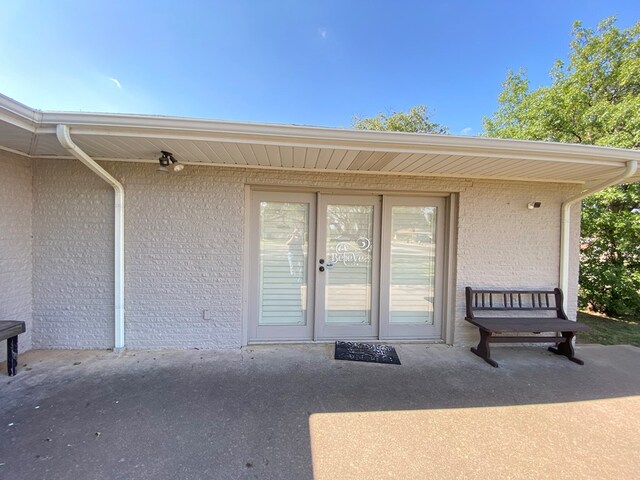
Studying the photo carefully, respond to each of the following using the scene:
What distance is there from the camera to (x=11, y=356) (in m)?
2.74

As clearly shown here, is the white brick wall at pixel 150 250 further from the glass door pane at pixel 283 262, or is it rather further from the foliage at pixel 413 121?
the foliage at pixel 413 121

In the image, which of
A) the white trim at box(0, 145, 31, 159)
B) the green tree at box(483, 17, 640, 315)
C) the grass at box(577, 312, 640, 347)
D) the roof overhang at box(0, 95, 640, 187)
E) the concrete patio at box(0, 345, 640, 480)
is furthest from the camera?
the green tree at box(483, 17, 640, 315)

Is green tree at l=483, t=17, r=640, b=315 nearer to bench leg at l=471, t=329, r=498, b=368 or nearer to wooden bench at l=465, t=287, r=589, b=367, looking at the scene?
wooden bench at l=465, t=287, r=589, b=367

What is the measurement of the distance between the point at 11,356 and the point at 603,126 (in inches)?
379

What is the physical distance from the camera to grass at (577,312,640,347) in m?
4.23

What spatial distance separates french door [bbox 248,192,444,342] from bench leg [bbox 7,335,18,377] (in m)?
2.24

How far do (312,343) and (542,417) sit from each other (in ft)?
7.79

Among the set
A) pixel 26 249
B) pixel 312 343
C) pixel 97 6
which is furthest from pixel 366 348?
pixel 97 6

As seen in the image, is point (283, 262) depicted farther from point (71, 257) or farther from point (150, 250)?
→ point (71, 257)

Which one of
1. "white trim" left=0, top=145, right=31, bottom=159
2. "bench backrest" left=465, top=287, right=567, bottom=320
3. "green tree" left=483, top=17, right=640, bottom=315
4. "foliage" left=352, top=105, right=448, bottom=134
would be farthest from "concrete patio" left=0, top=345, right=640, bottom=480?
"foliage" left=352, top=105, right=448, bottom=134

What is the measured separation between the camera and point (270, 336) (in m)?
3.75

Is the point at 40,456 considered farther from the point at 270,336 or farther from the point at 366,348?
the point at 366,348

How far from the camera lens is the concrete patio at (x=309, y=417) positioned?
5.91 ft

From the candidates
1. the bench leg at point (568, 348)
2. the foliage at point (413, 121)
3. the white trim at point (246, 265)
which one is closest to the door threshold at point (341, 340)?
the white trim at point (246, 265)
